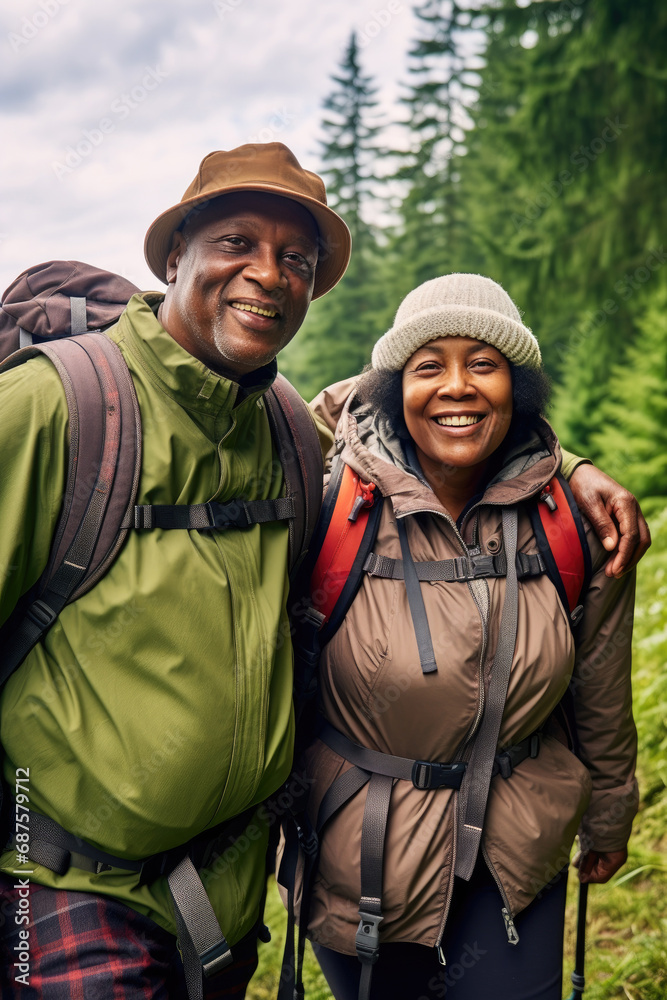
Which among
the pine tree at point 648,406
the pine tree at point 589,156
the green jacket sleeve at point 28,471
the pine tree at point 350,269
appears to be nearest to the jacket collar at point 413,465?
the green jacket sleeve at point 28,471

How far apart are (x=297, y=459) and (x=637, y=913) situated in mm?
3526

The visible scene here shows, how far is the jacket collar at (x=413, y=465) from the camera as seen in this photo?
2.66 m

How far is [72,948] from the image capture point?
1979mm

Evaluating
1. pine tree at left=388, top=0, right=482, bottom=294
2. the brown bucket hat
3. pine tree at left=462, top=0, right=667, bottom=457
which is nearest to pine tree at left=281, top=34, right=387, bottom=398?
pine tree at left=388, top=0, right=482, bottom=294

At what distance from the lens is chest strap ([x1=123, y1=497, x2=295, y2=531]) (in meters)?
2.07

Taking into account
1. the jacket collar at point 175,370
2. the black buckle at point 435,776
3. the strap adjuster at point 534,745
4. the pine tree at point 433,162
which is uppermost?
the pine tree at point 433,162

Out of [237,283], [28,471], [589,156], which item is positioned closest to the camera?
[28,471]

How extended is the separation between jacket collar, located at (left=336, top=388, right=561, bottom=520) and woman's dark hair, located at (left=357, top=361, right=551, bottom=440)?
A: 1.4 inches

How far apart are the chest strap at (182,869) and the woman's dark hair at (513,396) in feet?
5.19

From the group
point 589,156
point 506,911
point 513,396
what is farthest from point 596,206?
point 506,911

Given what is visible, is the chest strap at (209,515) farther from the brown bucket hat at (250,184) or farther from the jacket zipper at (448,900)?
the jacket zipper at (448,900)

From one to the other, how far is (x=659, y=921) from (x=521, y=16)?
678 centimetres

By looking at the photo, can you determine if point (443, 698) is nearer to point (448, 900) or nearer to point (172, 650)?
point (448, 900)

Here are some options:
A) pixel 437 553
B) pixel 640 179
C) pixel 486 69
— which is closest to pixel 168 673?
pixel 437 553
